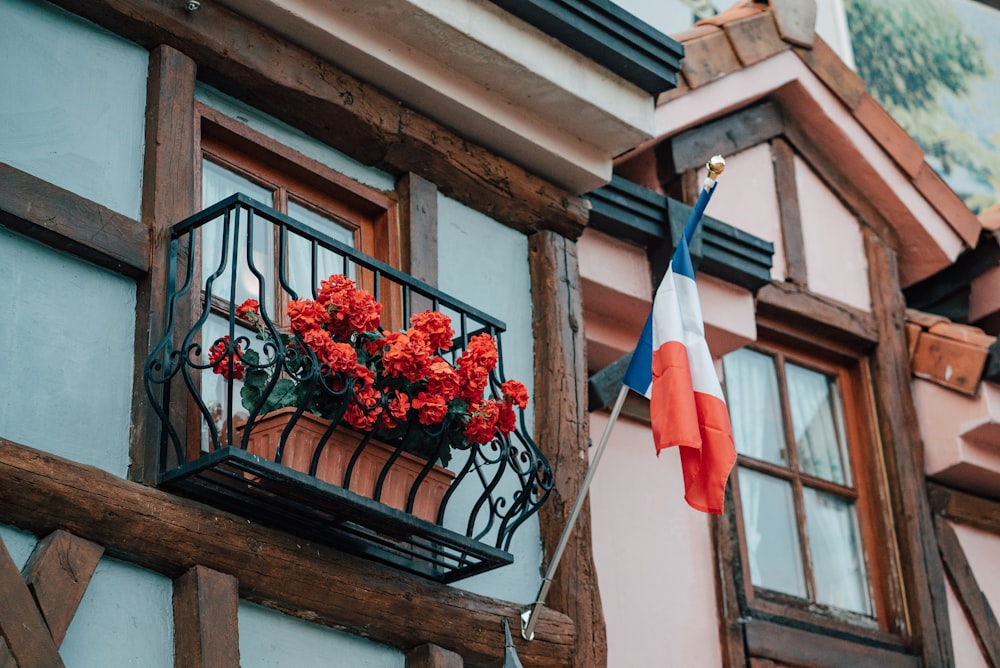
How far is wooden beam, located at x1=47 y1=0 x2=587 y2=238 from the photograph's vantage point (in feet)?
17.0

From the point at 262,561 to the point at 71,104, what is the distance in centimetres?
141

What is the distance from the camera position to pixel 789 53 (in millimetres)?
8102

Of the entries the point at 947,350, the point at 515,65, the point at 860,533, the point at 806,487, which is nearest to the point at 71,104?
Result: the point at 515,65

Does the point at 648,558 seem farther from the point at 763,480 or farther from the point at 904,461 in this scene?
the point at 904,461

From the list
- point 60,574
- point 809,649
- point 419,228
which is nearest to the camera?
point 60,574

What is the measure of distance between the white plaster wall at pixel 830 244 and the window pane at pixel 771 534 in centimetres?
110

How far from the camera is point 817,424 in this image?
25.7ft

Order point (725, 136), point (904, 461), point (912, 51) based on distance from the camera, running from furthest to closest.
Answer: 1. point (912, 51)
2. point (725, 136)
3. point (904, 461)

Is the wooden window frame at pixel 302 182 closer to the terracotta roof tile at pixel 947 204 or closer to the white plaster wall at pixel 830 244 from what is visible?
the white plaster wall at pixel 830 244

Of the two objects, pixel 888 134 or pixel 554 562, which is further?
pixel 888 134

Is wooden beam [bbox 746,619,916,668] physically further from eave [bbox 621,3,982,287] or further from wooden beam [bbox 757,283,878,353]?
eave [bbox 621,3,982,287]

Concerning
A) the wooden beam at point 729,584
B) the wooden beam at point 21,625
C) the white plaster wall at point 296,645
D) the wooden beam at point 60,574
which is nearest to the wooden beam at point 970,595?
the wooden beam at point 729,584

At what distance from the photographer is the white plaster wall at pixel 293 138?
5.42 meters

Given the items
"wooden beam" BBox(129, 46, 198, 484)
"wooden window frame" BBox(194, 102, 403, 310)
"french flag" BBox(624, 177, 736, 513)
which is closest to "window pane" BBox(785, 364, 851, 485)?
"french flag" BBox(624, 177, 736, 513)
